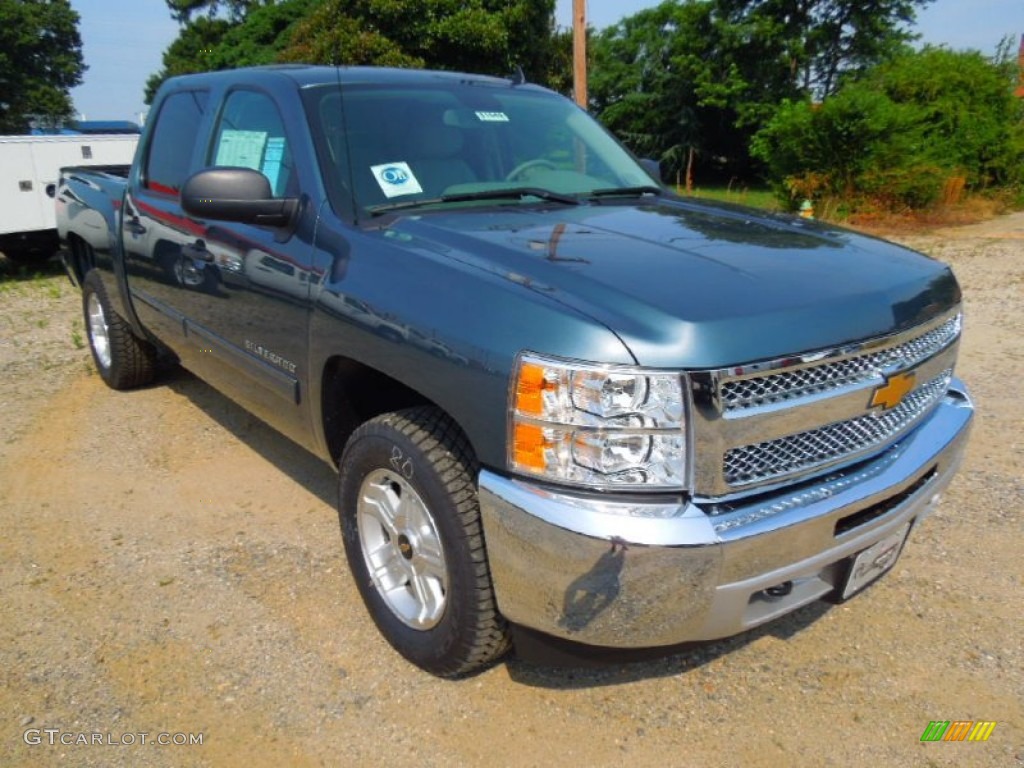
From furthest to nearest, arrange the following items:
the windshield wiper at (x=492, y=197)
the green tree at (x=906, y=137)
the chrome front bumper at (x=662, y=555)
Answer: the green tree at (x=906, y=137) → the windshield wiper at (x=492, y=197) → the chrome front bumper at (x=662, y=555)

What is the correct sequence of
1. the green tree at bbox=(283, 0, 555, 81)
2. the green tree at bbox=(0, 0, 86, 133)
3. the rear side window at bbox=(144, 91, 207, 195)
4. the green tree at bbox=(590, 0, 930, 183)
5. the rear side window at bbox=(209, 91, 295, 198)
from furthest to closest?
the green tree at bbox=(0, 0, 86, 133) < the green tree at bbox=(590, 0, 930, 183) < the green tree at bbox=(283, 0, 555, 81) < the rear side window at bbox=(144, 91, 207, 195) < the rear side window at bbox=(209, 91, 295, 198)

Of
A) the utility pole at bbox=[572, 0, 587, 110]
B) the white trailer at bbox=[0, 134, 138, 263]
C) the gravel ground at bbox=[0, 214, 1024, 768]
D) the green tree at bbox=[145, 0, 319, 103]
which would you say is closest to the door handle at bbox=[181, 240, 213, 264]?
the gravel ground at bbox=[0, 214, 1024, 768]

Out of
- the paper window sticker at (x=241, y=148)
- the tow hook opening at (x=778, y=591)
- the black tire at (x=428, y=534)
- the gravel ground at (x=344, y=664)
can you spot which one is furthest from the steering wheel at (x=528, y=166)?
the tow hook opening at (x=778, y=591)

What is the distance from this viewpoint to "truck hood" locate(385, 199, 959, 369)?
191 cm

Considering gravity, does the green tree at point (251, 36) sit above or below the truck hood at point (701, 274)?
above

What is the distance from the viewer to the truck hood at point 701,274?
1905 millimetres

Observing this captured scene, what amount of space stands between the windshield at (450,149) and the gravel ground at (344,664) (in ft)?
4.93

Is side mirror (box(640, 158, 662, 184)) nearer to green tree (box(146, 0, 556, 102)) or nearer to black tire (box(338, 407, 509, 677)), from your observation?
black tire (box(338, 407, 509, 677))

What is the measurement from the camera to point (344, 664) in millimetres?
2623

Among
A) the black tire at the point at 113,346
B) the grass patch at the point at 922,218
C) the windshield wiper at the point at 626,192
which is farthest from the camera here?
the grass patch at the point at 922,218

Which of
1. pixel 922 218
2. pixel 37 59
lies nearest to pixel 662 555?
pixel 922 218
